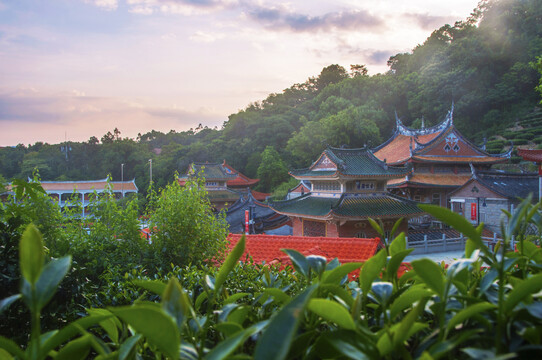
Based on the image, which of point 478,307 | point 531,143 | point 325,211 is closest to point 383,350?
point 478,307

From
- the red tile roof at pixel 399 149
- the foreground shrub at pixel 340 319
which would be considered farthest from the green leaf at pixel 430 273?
the red tile roof at pixel 399 149

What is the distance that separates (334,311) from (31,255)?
52 cm

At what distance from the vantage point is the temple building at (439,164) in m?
19.9

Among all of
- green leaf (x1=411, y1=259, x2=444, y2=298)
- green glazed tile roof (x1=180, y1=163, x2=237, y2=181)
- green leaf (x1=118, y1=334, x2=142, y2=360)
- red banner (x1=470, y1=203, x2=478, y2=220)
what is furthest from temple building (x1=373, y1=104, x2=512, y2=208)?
green leaf (x1=118, y1=334, x2=142, y2=360)

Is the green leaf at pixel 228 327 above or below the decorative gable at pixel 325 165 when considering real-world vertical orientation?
below

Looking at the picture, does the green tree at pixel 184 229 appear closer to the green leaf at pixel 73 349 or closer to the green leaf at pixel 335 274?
the green leaf at pixel 335 274

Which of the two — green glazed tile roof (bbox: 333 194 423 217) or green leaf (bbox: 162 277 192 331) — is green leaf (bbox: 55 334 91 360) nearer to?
green leaf (bbox: 162 277 192 331)

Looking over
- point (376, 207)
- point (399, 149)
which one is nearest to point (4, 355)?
point (376, 207)

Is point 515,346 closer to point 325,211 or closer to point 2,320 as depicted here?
point 2,320

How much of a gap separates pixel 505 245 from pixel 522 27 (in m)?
42.7

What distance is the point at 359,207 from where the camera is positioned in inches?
533

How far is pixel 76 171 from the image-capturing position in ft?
131

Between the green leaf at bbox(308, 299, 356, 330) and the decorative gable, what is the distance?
13.4 meters

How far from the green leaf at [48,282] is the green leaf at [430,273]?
638 millimetres
